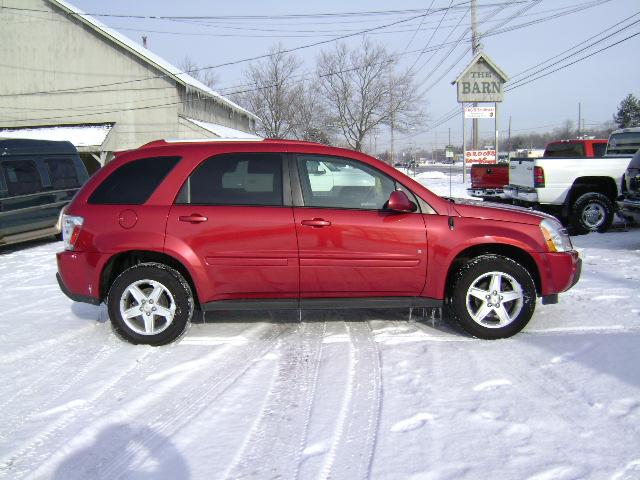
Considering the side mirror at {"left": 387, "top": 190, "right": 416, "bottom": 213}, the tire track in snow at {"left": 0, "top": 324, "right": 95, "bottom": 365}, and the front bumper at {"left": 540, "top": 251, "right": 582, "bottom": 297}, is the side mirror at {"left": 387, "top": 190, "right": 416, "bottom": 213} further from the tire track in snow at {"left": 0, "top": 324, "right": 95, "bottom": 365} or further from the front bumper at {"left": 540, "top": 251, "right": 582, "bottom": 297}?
the tire track in snow at {"left": 0, "top": 324, "right": 95, "bottom": 365}

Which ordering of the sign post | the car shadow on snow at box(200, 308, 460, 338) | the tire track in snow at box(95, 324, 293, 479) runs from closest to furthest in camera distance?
the tire track in snow at box(95, 324, 293, 479), the car shadow on snow at box(200, 308, 460, 338), the sign post

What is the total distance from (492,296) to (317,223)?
1613 millimetres

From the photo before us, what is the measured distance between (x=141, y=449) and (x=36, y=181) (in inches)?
356

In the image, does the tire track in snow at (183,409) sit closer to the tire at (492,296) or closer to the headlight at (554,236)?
the tire at (492,296)

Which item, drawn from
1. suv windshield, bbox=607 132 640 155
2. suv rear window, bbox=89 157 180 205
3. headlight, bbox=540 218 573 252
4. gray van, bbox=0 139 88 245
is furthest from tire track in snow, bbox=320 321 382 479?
suv windshield, bbox=607 132 640 155

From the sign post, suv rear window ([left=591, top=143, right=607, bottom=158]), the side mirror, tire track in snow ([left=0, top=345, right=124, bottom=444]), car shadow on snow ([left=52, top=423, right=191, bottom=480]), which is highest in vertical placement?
the sign post

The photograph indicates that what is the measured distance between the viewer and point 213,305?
14.5 feet

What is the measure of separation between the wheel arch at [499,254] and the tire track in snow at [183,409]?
1.68 metres

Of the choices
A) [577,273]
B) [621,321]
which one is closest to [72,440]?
[577,273]

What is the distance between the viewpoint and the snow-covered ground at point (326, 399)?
2.71 meters

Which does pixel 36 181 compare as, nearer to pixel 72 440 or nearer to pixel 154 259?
pixel 154 259

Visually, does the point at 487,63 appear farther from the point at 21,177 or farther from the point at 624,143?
the point at 21,177

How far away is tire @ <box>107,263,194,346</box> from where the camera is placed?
432cm

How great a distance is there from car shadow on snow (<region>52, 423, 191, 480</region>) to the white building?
24696mm
